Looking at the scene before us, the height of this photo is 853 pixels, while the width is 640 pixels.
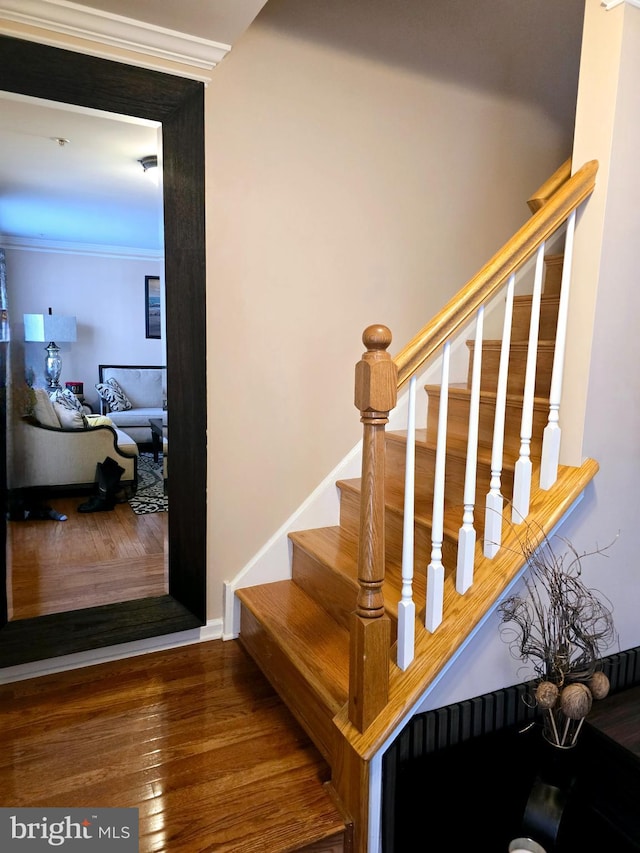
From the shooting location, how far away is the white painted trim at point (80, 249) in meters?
2.14

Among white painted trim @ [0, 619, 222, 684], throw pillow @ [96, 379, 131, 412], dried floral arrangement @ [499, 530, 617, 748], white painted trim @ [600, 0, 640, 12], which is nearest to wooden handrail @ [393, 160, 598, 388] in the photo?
white painted trim @ [600, 0, 640, 12]

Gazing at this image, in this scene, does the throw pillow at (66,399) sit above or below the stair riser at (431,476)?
above

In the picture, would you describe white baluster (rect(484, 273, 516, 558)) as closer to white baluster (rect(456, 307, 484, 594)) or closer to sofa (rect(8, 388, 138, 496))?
white baluster (rect(456, 307, 484, 594))

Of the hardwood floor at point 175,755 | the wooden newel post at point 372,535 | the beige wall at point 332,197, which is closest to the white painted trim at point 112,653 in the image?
the hardwood floor at point 175,755

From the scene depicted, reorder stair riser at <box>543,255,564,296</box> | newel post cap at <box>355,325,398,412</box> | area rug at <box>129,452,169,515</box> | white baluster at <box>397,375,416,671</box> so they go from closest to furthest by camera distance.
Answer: newel post cap at <box>355,325,398,412</box>, white baluster at <box>397,375,416,671</box>, area rug at <box>129,452,169,515</box>, stair riser at <box>543,255,564,296</box>

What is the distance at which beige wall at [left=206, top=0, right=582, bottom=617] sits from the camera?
7.11 feet

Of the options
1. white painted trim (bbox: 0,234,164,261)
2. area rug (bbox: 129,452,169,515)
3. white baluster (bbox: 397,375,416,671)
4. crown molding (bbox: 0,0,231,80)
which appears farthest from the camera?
area rug (bbox: 129,452,169,515)

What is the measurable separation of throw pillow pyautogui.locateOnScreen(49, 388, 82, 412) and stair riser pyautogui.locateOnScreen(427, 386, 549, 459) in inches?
58.7

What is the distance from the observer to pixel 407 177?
253 centimetres

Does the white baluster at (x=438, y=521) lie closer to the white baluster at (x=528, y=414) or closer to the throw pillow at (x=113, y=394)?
the white baluster at (x=528, y=414)

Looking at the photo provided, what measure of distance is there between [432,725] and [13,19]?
8.34ft

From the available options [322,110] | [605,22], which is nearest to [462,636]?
[605,22]

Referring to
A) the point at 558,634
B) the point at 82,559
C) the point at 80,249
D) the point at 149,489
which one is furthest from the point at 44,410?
the point at 558,634

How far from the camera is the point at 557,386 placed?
1648mm
